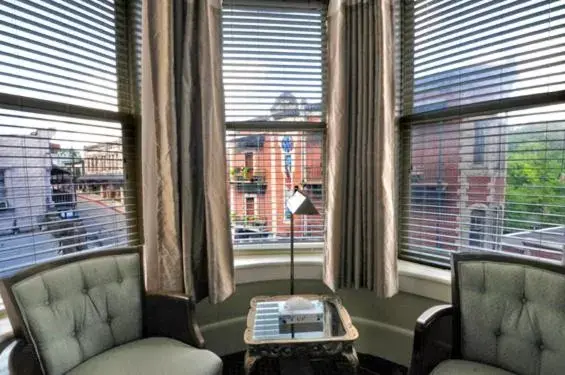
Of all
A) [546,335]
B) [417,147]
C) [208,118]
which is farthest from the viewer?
[417,147]

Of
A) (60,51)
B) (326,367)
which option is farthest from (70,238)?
(326,367)

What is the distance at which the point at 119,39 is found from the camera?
1788 mm

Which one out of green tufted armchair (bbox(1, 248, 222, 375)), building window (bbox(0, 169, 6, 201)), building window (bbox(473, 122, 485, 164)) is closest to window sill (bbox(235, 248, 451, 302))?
green tufted armchair (bbox(1, 248, 222, 375))

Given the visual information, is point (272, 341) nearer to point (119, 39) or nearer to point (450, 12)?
point (119, 39)

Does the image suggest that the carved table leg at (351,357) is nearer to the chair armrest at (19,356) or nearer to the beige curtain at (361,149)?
the beige curtain at (361,149)

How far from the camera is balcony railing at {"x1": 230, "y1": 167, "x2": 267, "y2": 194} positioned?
2.02 m

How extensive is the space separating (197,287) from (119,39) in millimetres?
1502

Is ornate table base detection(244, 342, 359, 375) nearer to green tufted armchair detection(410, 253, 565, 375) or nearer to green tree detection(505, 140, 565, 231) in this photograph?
green tufted armchair detection(410, 253, 565, 375)

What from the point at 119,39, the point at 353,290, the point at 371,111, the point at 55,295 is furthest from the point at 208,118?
the point at 353,290

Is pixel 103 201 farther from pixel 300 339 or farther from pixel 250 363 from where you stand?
pixel 300 339

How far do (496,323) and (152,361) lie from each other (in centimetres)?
142

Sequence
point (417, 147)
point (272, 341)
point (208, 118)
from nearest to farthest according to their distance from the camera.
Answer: point (272, 341) < point (208, 118) < point (417, 147)

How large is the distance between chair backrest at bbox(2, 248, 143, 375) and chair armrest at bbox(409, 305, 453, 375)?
1.23 meters

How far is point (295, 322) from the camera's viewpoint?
1.45m
